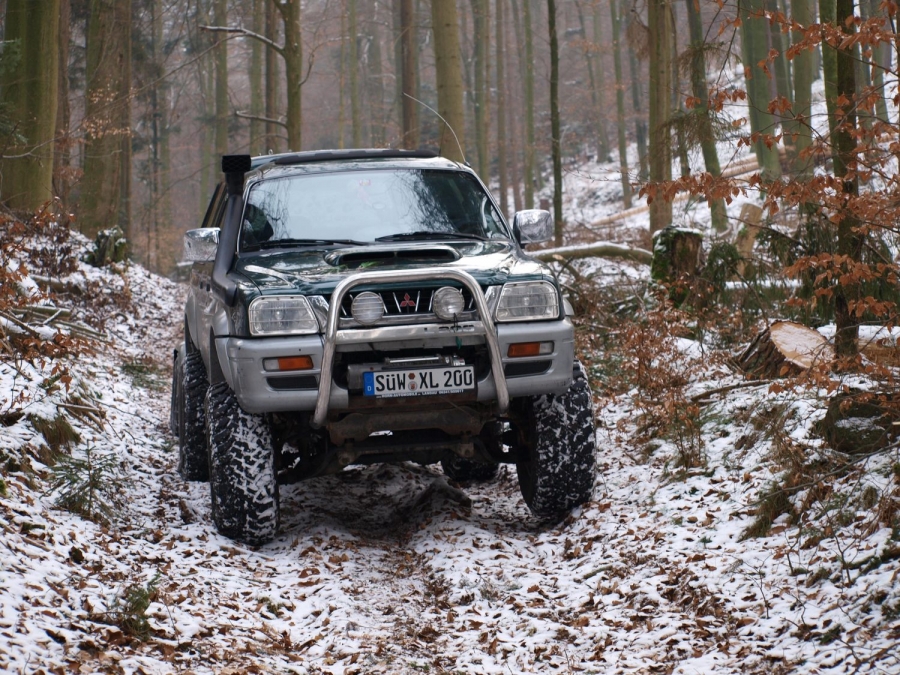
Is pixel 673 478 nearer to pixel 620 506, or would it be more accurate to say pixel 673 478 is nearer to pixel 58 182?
pixel 620 506

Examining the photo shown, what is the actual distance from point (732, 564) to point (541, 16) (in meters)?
49.3

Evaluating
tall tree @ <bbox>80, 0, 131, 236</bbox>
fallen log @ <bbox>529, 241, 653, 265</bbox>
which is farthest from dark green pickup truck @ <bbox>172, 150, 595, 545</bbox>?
tall tree @ <bbox>80, 0, 131, 236</bbox>

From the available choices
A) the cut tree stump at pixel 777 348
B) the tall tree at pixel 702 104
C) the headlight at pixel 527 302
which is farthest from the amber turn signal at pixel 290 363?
the cut tree stump at pixel 777 348

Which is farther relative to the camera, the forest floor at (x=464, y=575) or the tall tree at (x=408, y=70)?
the tall tree at (x=408, y=70)

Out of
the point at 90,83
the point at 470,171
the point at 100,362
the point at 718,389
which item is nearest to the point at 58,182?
the point at 90,83

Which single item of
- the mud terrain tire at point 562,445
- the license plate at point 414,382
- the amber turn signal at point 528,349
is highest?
the amber turn signal at point 528,349

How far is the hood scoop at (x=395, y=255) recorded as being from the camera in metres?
5.38

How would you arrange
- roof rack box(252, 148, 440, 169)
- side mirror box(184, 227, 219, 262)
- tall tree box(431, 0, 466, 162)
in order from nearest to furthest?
side mirror box(184, 227, 219, 262) < roof rack box(252, 148, 440, 169) < tall tree box(431, 0, 466, 162)

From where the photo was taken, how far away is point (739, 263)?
9.40m

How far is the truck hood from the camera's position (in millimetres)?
5082

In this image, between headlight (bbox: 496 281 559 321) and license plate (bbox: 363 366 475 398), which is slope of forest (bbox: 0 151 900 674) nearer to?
license plate (bbox: 363 366 475 398)

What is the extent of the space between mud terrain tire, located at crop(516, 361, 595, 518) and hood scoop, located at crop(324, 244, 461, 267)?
103cm

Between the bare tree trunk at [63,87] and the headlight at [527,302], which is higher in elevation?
the bare tree trunk at [63,87]

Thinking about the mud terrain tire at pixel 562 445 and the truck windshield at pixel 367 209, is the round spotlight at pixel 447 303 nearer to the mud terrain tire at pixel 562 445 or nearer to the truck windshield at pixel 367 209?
the mud terrain tire at pixel 562 445
